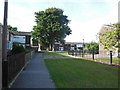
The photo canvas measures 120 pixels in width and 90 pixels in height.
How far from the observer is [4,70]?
5531 mm

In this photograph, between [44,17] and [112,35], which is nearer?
[112,35]

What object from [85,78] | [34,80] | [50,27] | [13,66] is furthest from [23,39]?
[85,78]

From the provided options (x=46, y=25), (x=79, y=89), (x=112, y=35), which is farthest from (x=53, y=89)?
(x=46, y=25)

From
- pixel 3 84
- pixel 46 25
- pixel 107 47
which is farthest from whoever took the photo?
pixel 46 25

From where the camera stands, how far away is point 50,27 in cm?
4925

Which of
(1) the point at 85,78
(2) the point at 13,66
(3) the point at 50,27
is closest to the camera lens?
(2) the point at 13,66

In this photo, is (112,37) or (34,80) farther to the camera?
(112,37)

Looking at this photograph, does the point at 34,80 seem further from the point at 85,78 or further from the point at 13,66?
Result: the point at 85,78

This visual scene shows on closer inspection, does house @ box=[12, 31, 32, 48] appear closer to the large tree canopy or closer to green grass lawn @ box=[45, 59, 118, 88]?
the large tree canopy

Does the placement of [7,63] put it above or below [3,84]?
above

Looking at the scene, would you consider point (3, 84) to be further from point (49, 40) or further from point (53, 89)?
point (49, 40)

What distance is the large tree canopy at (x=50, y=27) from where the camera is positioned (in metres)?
49.4

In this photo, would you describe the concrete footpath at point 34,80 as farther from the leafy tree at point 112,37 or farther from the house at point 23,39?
the house at point 23,39

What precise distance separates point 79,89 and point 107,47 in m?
6.05
